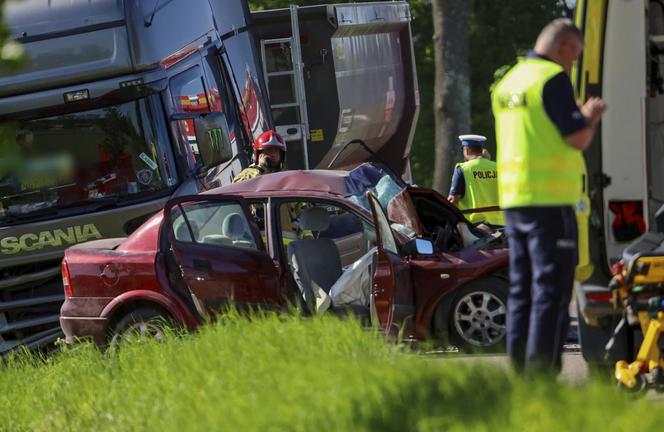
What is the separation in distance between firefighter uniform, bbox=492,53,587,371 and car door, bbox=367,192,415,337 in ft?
9.98

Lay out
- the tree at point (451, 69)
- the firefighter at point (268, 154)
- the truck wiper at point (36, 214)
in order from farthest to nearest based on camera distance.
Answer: the tree at point (451, 69) < the truck wiper at point (36, 214) < the firefighter at point (268, 154)

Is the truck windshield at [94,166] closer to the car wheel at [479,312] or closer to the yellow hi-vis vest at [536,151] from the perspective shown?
the car wheel at [479,312]

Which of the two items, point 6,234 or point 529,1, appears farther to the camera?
point 529,1

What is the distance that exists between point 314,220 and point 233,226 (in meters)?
0.60

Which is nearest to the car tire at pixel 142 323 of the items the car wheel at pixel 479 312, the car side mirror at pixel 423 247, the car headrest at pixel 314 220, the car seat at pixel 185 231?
the car seat at pixel 185 231

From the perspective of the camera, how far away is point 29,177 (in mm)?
14461

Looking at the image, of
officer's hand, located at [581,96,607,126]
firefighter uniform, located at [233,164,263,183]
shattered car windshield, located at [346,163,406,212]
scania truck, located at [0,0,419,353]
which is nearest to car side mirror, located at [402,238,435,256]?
shattered car windshield, located at [346,163,406,212]

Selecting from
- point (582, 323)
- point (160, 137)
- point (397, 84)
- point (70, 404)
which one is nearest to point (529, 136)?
point (582, 323)

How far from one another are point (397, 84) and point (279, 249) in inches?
332

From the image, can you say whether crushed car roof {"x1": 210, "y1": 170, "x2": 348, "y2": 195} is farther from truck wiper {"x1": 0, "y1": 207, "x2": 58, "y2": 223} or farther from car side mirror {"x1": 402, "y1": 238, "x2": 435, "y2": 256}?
truck wiper {"x1": 0, "y1": 207, "x2": 58, "y2": 223}

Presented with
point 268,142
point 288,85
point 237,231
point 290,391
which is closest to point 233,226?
point 237,231

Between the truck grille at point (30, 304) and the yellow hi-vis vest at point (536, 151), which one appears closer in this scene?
the yellow hi-vis vest at point (536, 151)

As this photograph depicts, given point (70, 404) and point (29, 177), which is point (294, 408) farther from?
point (29, 177)

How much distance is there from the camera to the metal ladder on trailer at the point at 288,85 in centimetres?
1750
